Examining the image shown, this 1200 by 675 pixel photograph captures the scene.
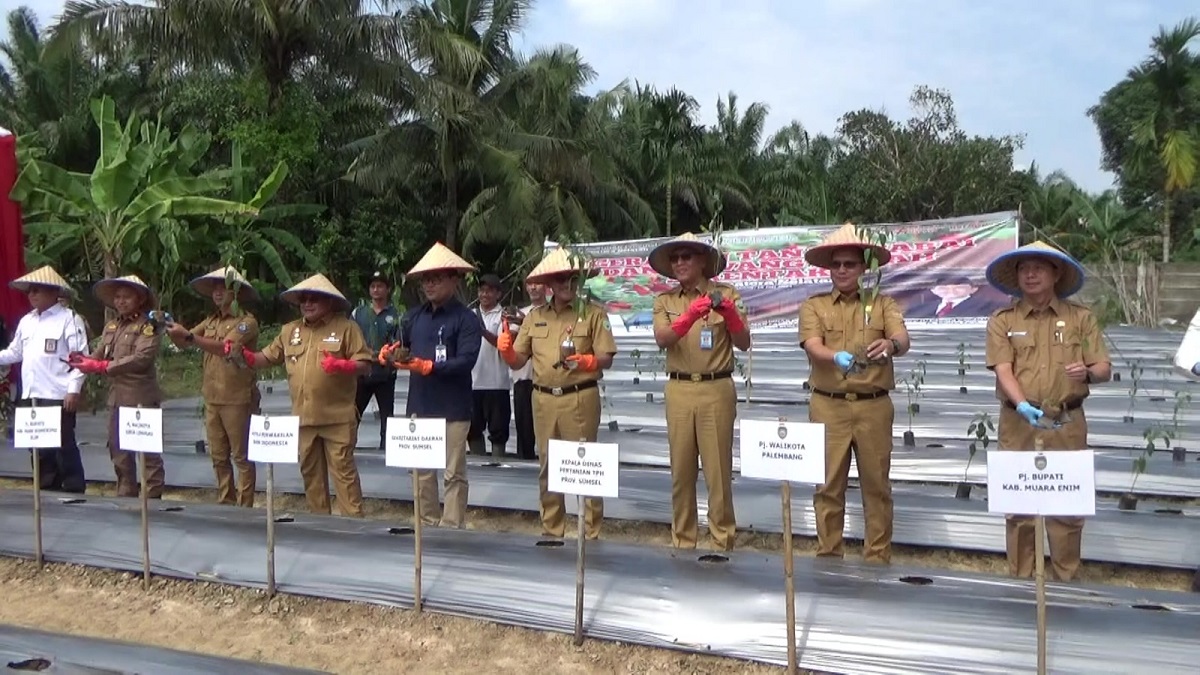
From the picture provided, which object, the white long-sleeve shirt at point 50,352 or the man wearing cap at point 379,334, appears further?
the man wearing cap at point 379,334

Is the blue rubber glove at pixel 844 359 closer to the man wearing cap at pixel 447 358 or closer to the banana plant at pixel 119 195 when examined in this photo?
the man wearing cap at pixel 447 358

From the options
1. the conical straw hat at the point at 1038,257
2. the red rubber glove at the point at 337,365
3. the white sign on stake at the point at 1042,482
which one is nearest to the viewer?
the white sign on stake at the point at 1042,482

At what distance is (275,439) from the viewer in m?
4.68

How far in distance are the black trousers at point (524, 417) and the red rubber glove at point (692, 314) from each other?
299 centimetres

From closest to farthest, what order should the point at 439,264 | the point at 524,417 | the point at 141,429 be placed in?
the point at 141,429 → the point at 439,264 → the point at 524,417

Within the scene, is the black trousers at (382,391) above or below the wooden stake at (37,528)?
above

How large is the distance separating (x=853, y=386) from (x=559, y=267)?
174cm

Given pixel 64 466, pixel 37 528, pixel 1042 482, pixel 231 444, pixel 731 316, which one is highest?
pixel 731 316

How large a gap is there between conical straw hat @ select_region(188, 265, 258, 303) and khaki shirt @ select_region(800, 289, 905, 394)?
149 inches

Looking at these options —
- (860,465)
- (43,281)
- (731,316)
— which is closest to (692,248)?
(731,316)

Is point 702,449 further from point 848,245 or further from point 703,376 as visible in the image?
point 848,245

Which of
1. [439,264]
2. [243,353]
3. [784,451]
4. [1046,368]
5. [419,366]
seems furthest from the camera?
[243,353]

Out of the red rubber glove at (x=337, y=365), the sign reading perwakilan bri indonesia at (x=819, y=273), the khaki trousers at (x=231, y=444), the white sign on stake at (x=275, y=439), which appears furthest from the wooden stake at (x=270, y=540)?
the sign reading perwakilan bri indonesia at (x=819, y=273)

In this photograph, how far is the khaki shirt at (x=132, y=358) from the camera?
6.55 m
